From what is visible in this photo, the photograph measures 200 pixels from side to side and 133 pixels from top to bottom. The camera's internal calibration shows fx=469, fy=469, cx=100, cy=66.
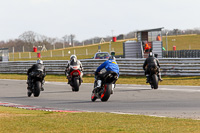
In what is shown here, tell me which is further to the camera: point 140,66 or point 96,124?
point 140,66

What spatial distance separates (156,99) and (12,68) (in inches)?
944

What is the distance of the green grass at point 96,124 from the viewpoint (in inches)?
316

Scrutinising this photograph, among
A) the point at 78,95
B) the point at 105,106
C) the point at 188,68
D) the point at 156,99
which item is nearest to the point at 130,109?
the point at 105,106

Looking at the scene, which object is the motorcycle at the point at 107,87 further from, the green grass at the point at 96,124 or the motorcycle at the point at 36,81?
the green grass at the point at 96,124

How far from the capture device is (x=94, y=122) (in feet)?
30.2

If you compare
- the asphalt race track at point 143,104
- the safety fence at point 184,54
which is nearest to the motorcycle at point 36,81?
the asphalt race track at point 143,104

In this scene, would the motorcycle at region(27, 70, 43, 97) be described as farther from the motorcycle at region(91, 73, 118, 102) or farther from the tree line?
the tree line

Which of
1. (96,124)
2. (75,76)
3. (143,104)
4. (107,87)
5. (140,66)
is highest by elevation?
(140,66)

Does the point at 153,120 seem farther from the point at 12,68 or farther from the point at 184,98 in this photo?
the point at 12,68

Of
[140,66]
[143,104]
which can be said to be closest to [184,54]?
[140,66]

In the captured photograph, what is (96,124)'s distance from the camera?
8.90m

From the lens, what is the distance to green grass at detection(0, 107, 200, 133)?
8.03 m

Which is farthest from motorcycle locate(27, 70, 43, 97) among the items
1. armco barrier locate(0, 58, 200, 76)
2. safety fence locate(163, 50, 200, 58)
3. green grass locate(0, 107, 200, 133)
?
safety fence locate(163, 50, 200, 58)

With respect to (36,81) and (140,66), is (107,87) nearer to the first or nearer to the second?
(36,81)
